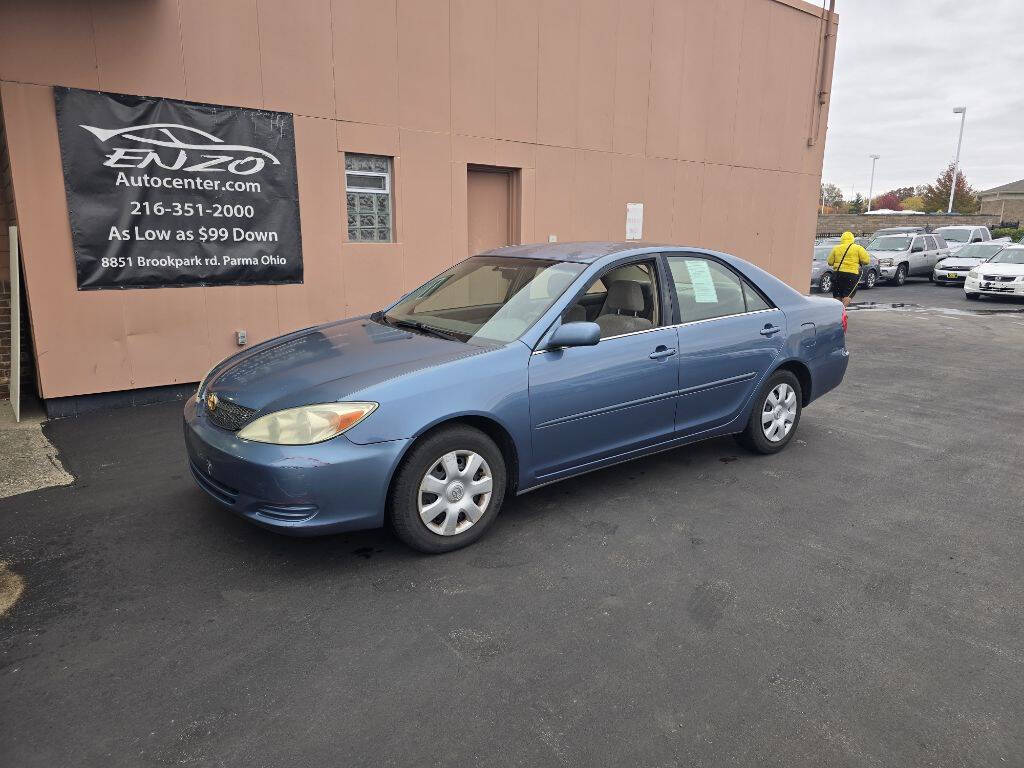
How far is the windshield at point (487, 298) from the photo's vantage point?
394cm

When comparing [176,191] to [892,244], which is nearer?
[176,191]

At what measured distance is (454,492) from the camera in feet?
11.5

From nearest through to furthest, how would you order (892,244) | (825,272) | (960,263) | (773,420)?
1. (773,420)
2. (825,272)
3. (960,263)
4. (892,244)

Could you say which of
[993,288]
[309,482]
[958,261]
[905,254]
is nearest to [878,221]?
[958,261]

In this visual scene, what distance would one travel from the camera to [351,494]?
319 centimetres

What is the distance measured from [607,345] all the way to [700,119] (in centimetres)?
820

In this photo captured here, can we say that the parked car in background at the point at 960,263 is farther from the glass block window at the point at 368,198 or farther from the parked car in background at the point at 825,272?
the glass block window at the point at 368,198

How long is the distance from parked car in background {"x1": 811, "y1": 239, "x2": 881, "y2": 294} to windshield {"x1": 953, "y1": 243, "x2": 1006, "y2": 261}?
2.82 meters

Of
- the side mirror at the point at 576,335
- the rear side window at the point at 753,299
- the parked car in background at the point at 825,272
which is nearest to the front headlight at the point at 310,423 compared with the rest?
the side mirror at the point at 576,335

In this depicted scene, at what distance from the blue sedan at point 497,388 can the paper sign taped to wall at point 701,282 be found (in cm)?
2

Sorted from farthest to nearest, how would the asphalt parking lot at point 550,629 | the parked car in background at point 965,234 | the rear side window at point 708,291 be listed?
the parked car in background at point 965,234
the rear side window at point 708,291
the asphalt parking lot at point 550,629

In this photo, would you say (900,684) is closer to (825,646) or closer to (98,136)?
(825,646)

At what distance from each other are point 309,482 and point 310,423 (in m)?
0.28

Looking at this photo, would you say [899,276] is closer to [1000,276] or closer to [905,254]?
[905,254]
